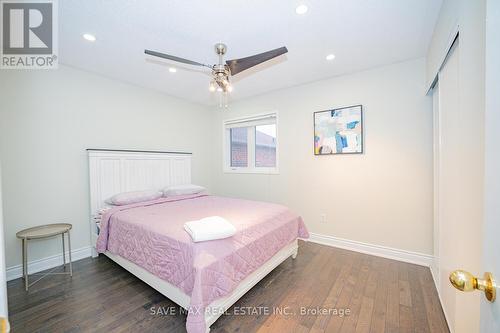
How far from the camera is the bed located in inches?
56.1


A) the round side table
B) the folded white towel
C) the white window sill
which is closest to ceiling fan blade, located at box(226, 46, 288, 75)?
the folded white towel

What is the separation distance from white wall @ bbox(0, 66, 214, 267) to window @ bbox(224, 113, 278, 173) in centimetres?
159

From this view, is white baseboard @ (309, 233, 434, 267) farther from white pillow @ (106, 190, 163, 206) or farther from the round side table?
the round side table

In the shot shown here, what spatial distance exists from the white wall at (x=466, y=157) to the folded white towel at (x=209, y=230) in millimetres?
1439

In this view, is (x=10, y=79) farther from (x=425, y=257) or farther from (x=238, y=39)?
(x=425, y=257)

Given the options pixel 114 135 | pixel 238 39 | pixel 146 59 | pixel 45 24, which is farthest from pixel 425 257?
pixel 45 24

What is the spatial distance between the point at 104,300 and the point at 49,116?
2177 millimetres

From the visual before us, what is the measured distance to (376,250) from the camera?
2656 millimetres

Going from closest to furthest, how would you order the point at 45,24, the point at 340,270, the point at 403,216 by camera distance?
the point at 45,24 → the point at 340,270 → the point at 403,216

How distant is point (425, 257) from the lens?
2.37m

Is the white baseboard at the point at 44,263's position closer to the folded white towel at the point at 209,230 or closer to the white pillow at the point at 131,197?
the white pillow at the point at 131,197

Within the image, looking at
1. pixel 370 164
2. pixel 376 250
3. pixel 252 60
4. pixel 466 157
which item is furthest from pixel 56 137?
pixel 376 250

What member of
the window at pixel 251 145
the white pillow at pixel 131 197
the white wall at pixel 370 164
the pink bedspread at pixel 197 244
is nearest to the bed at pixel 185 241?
the pink bedspread at pixel 197 244

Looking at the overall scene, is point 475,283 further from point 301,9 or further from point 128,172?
point 128,172
